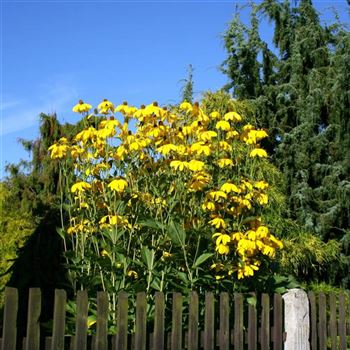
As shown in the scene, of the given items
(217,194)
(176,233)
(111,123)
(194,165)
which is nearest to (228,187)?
(217,194)

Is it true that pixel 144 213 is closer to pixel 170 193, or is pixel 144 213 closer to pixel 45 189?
pixel 170 193

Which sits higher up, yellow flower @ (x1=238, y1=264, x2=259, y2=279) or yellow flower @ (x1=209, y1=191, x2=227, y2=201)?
yellow flower @ (x1=209, y1=191, x2=227, y2=201)

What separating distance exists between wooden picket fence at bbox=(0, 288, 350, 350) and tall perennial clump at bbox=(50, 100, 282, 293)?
0.26 metres

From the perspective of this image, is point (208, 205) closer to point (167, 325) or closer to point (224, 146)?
point (224, 146)

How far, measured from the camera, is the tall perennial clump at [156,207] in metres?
4.07

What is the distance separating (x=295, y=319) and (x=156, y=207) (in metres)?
1.38

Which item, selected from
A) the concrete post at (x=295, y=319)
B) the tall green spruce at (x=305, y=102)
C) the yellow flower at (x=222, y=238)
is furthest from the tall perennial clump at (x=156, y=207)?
the tall green spruce at (x=305, y=102)

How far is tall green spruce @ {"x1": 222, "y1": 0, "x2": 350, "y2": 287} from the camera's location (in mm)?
11742

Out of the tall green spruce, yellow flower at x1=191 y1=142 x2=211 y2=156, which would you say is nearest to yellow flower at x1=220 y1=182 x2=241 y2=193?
yellow flower at x1=191 y1=142 x2=211 y2=156

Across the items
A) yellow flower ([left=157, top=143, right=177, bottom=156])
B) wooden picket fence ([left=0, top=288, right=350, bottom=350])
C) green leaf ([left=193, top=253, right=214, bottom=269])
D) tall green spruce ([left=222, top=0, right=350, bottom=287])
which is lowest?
wooden picket fence ([left=0, top=288, right=350, bottom=350])

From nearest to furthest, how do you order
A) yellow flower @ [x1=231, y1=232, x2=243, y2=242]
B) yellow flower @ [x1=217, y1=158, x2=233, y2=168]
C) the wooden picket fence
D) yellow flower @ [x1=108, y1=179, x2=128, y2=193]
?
1. the wooden picket fence
2. yellow flower @ [x1=108, y1=179, x2=128, y2=193]
3. yellow flower @ [x1=231, y1=232, x2=243, y2=242]
4. yellow flower @ [x1=217, y1=158, x2=233, y2=168]

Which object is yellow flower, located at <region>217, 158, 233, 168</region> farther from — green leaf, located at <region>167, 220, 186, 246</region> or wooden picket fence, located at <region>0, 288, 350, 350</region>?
wooden picket fence, located at <region>0, 288, 350, 350</region>

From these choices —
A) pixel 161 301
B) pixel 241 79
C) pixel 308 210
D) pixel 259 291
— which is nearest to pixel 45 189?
pixel 241 79

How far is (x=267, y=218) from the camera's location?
986 centimetres
